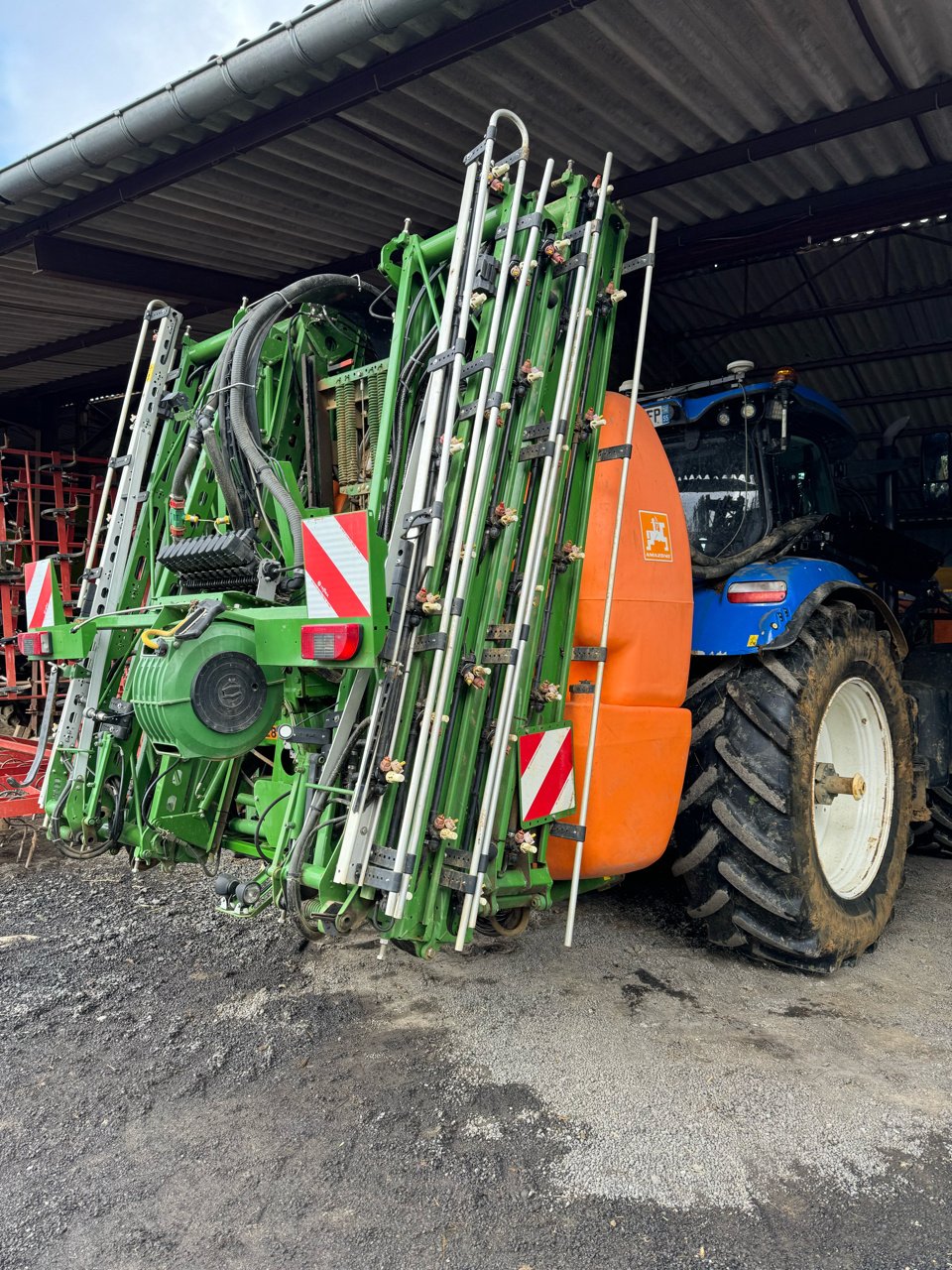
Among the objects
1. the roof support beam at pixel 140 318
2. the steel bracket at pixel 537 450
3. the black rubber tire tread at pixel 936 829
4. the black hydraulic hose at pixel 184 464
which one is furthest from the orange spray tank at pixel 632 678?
the roof support beam at pixel 140 318

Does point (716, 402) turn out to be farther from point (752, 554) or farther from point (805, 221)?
point (805, 221)

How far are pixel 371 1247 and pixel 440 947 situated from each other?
A: 4.78 ft

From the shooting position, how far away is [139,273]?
5336 mm

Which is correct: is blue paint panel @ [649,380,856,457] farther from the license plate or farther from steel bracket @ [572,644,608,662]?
steel bracket @ [572,644,608,662]

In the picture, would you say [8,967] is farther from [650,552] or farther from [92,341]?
[92,341]

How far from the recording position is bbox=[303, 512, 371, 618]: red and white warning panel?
82.9 inches

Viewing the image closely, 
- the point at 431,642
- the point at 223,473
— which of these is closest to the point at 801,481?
the point at 431,642

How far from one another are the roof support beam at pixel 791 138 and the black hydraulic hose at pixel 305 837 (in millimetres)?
3323

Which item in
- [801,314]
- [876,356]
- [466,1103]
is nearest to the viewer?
[466,1103]

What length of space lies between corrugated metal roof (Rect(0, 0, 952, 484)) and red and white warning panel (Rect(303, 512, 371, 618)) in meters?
2.19

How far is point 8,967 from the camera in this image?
3.18 m

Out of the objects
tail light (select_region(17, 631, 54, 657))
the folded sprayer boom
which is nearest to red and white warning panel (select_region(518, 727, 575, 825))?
the folded sprayer boom

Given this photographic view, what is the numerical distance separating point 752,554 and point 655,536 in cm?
73

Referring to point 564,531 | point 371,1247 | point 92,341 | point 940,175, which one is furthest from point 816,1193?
point 92,341
